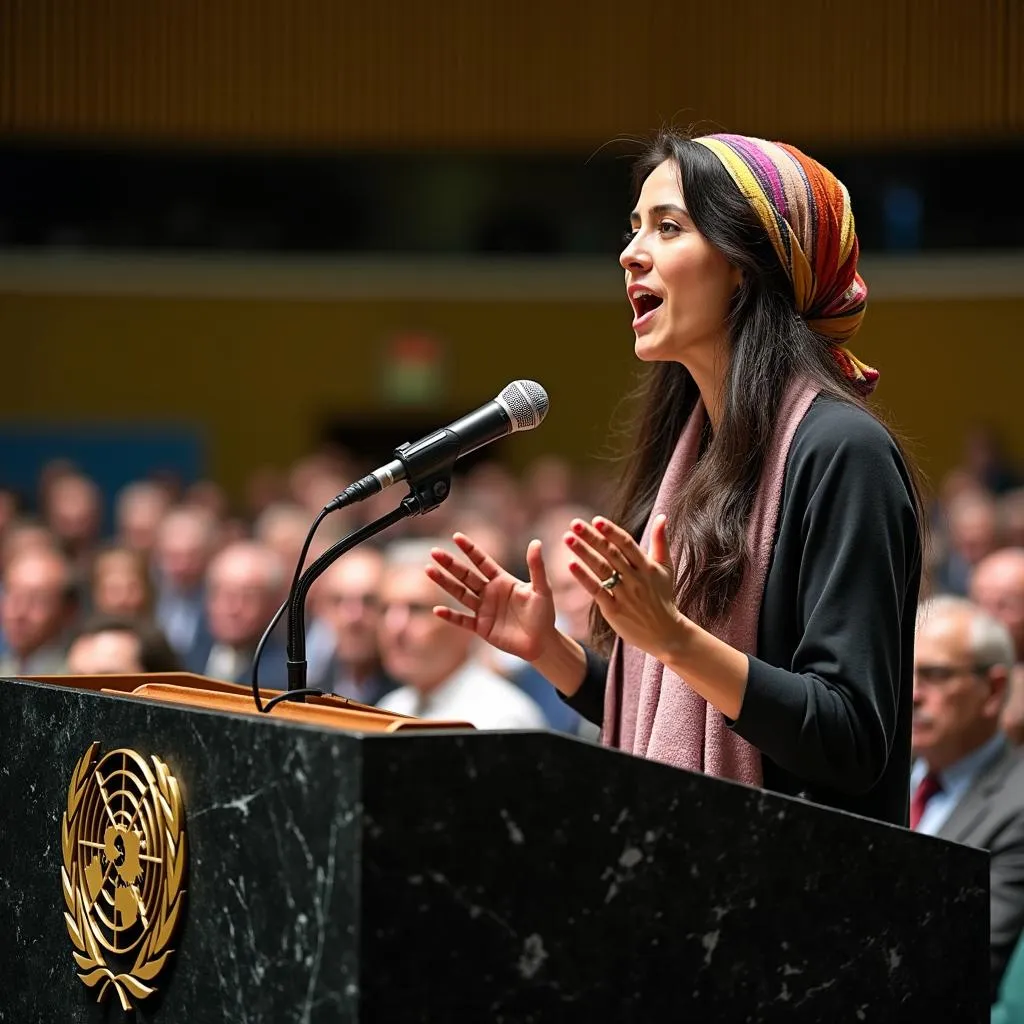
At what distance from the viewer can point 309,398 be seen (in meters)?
14.0

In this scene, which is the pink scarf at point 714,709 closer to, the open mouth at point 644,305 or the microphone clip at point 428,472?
the open mouth at point 644,305

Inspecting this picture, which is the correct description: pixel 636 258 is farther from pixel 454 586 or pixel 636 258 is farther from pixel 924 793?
pixel 924 793

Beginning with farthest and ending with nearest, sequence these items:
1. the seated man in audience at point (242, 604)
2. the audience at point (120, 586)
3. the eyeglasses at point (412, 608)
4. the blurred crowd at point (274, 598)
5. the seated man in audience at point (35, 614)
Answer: the audience at point (120, 586), the seated man in audience at point (242, 604), the seated man in audience at point (35, 614), the eyeglasses at point (412, 608), the blurred crowd at point (274, 598)

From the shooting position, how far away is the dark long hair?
2.04 metres

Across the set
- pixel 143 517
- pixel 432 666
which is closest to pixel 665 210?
pixel 432 666

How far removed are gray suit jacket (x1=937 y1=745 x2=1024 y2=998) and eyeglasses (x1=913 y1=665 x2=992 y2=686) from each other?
0.26m

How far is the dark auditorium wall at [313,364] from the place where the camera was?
13.2 metres

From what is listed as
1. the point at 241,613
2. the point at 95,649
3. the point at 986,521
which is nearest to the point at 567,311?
the point at 986,521

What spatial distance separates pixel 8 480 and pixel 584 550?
12306 mm

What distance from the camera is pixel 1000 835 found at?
10.5 ft

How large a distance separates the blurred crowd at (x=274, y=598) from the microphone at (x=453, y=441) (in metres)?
0.31

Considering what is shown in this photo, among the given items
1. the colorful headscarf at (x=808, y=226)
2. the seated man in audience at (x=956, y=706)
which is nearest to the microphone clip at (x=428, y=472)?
the colorful headscarf at (x=808, y=226)

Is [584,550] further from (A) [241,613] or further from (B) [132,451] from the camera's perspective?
(B) [132,451]

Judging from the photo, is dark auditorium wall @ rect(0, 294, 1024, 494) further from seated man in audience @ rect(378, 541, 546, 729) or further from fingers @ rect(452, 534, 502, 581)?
fingers @ rect(452, 534, 502, 581)
